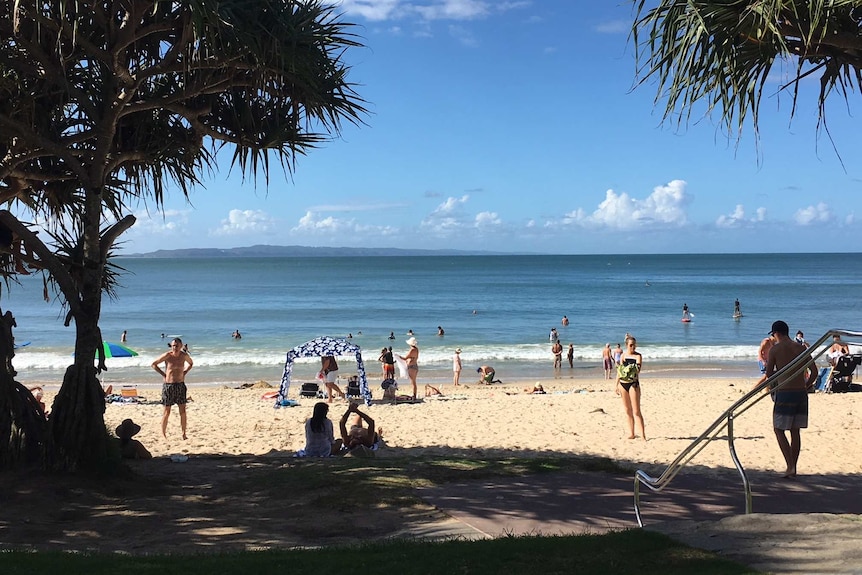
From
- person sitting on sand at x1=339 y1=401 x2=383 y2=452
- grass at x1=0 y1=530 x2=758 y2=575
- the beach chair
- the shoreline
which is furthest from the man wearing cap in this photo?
the shoreline

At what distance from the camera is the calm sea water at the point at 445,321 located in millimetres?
25938

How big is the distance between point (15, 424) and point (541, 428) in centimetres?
759

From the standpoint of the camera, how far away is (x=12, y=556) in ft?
12.9

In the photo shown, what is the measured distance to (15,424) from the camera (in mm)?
6449

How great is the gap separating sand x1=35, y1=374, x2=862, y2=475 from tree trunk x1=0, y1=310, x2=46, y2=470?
2.94 metres

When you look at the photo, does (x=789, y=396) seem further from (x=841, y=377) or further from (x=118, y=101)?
(x=841, y=377)

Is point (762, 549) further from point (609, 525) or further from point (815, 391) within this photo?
point (815, 391)

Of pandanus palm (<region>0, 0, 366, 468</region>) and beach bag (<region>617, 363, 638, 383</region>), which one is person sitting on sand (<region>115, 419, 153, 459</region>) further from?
beach bag (<region>617, 363, 638, 383</region>)

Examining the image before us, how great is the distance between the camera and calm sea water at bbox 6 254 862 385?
25938 mm

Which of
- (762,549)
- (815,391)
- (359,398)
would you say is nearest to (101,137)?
(762,549)

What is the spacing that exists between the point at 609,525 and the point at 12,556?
3.61 m

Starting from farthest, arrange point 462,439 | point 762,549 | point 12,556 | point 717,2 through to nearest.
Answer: point 462,439 → point 717,2 → point 12,556 → point 762,549

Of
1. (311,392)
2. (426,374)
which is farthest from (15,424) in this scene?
(426,374)

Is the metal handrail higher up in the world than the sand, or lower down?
higher up
